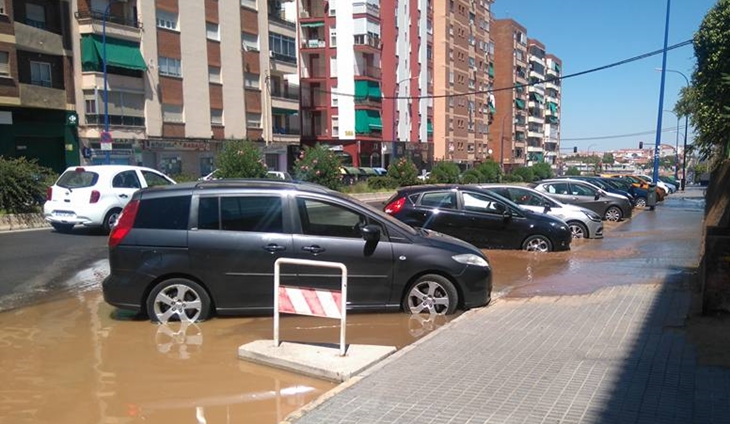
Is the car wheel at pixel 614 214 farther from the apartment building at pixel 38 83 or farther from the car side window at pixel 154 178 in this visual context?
the apartment building at pixel 38 83

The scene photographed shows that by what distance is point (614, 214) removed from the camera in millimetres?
20891

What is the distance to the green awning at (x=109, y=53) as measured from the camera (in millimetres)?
34969

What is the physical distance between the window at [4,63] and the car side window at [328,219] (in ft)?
97.9

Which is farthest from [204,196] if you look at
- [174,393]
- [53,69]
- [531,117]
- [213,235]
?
[531,117]

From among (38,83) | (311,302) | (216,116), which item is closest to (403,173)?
(216,116)

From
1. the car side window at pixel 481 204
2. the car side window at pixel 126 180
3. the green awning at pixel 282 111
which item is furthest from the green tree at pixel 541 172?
the car side window at pixel 126 180

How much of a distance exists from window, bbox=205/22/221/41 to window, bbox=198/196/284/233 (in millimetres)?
38944

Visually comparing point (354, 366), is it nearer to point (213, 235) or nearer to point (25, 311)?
point (213, 235)

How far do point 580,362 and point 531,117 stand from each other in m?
→ 114

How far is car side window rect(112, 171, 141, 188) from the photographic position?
49.1 ft

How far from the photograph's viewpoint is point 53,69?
34000 millimetres

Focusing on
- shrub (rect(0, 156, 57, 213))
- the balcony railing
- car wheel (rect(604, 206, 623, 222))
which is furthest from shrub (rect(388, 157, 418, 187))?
shrub (rect(0, 156, 57, 213))

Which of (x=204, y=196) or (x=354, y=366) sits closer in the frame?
(x=354, y=366)

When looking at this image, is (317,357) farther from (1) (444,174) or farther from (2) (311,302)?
(1) (444,174)
